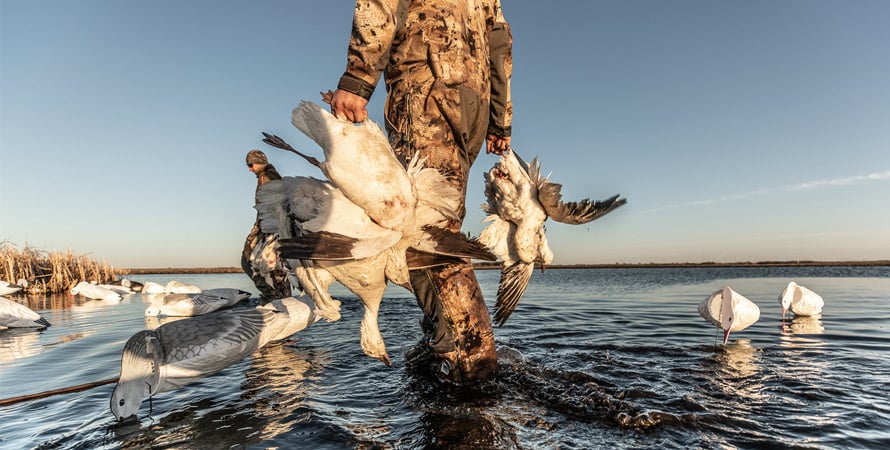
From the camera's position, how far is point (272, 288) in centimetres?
767

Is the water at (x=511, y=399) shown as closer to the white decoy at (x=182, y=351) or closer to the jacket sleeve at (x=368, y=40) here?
the white decoy at (x=182, y=351)

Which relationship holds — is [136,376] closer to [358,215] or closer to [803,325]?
[358,215]

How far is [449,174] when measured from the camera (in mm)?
3158

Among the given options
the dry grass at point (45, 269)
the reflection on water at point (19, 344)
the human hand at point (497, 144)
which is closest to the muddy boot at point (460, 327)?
the human hand at point (497, 144)

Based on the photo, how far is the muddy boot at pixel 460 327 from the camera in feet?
10.4

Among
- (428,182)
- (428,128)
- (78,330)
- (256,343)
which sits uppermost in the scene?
(428,128)

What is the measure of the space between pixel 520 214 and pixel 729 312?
127 inches

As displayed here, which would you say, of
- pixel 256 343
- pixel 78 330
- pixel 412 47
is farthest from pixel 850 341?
pixel 78 330

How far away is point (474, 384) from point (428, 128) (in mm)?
2031

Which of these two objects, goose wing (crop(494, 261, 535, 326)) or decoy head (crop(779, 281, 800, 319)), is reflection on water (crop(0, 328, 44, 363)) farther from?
decoy head (crop(779, 281, 800, 319))

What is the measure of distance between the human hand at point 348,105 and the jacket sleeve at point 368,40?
8cm

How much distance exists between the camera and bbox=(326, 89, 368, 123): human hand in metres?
2.47

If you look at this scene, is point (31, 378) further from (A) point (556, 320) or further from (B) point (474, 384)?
(A) point (556, 320)

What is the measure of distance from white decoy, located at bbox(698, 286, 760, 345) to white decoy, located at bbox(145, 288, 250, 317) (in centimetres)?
919
